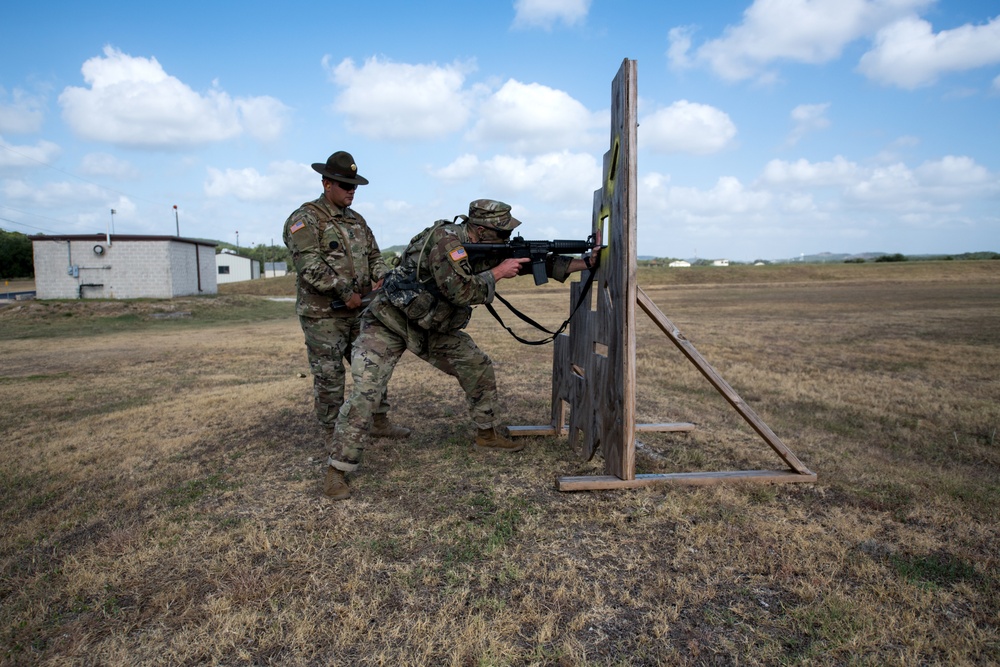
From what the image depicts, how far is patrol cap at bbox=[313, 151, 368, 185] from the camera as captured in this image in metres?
4.79

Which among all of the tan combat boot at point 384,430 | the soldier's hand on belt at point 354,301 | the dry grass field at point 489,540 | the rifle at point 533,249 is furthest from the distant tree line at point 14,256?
the rifle at point 533,249

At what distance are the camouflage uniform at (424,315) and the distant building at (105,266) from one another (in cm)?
2896

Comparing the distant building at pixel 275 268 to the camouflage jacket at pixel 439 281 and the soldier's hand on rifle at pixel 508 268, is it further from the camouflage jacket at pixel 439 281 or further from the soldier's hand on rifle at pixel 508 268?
the soldier's hand on rifle at pixel 508 268

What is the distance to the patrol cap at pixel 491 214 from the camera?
14.8 ft

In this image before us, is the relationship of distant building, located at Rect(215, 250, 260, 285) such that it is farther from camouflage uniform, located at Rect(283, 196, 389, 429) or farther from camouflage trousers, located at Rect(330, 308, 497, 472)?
camouflage trousers, located at Rect(330, 308, 497, 472)

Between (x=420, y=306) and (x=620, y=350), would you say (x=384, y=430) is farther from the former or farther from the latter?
(x=620, y=350)

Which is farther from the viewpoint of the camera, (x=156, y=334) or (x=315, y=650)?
(x=156, y=334)

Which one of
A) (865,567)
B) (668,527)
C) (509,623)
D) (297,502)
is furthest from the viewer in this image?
(297,502)

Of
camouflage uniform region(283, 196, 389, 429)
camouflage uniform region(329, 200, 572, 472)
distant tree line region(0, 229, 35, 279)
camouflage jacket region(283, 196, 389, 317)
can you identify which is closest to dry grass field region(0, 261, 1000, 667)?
camouflage uniform region(329, 200, 572, 472)

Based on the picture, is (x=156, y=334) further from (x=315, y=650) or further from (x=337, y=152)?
(x=315, y=650)

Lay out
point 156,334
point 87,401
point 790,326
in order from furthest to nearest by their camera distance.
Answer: point 156,334
point 790,326
point 87,401

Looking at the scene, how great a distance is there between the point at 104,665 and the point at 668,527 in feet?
9.50

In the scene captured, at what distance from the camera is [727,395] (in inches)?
165

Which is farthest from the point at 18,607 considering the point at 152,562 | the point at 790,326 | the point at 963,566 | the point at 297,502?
the point at 790,326
